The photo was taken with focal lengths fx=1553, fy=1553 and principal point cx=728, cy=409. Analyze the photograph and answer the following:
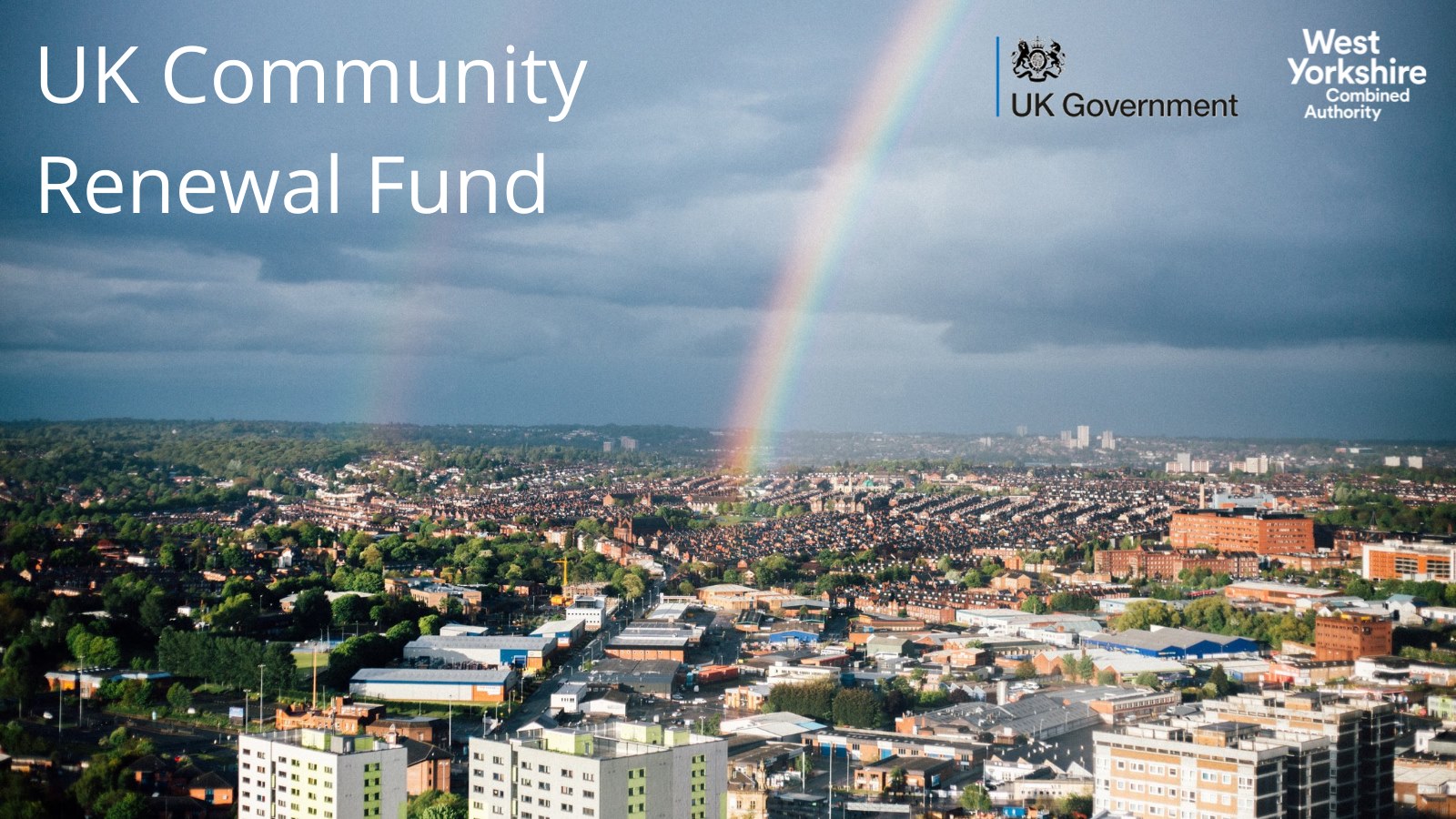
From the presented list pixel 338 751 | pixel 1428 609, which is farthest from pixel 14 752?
pixel 1428 609

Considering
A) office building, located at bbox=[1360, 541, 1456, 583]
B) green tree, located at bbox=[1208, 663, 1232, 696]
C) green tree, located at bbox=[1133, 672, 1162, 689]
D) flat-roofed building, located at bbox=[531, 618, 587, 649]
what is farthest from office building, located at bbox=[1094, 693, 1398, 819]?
office building, located at bbox=[1360, 541, 1456, 583]

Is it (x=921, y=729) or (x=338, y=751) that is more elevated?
(x=338, y=751)

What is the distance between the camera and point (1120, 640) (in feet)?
57.8

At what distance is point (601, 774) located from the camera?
6.96m

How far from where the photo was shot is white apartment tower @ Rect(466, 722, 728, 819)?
700 cm

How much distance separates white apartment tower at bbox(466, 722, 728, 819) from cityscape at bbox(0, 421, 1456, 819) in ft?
0.06

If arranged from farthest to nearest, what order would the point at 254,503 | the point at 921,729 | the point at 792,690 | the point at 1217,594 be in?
the point at 254,503
the point at 1217,594
the point at 792,690
the point at 921,729

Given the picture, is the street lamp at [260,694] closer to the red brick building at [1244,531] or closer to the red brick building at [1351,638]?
the red brick building at [1351,638]

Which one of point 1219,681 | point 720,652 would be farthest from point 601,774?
point 720,652

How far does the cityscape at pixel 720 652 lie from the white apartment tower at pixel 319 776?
18 mm

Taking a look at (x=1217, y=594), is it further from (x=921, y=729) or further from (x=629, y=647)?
(x=921, y=729)

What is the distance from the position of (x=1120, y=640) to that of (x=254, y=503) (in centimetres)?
2682

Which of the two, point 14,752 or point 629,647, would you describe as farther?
point 629,647

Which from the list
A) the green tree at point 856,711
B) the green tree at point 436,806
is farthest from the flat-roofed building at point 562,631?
the green tree at point 436,806
